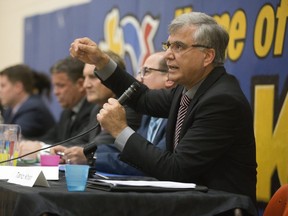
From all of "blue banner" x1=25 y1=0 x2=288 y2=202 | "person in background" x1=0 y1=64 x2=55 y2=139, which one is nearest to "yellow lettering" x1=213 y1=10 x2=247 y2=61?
"blue banner" x1=25 y1=0 x2=288 y2=202

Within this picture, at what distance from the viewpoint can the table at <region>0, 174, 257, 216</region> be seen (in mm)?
2141

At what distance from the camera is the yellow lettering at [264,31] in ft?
11.8

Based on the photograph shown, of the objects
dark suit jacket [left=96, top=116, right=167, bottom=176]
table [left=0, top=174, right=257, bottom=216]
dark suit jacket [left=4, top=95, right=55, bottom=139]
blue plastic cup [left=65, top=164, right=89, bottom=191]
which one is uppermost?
blue plastic cup [left=65, top=164, right=89, bottom=191]

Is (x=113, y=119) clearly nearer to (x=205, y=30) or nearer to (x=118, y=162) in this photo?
(x=205, y=30)

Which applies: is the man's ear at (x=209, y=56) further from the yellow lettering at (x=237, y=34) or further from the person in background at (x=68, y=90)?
the person in background at (x=68, y=90)

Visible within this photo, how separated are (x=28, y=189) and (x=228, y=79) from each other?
901 millimetres

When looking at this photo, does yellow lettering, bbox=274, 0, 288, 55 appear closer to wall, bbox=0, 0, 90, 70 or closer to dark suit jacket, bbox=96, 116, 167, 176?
dark suit jacket, bbox=96, 116, 167, 176

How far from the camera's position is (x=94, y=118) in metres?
4.38

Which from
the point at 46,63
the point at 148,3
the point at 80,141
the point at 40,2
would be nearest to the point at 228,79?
the point at 80,141

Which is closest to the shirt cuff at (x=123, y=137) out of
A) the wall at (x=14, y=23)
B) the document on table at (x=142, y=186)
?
the document on table at (x=142, y=186)

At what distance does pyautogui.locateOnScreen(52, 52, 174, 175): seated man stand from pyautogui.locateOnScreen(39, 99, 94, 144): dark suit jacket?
43.6 inches

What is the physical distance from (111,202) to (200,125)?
0.51 meters

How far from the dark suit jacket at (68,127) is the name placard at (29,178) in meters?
2.36

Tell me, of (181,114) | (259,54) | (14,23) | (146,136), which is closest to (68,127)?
(146,136)
